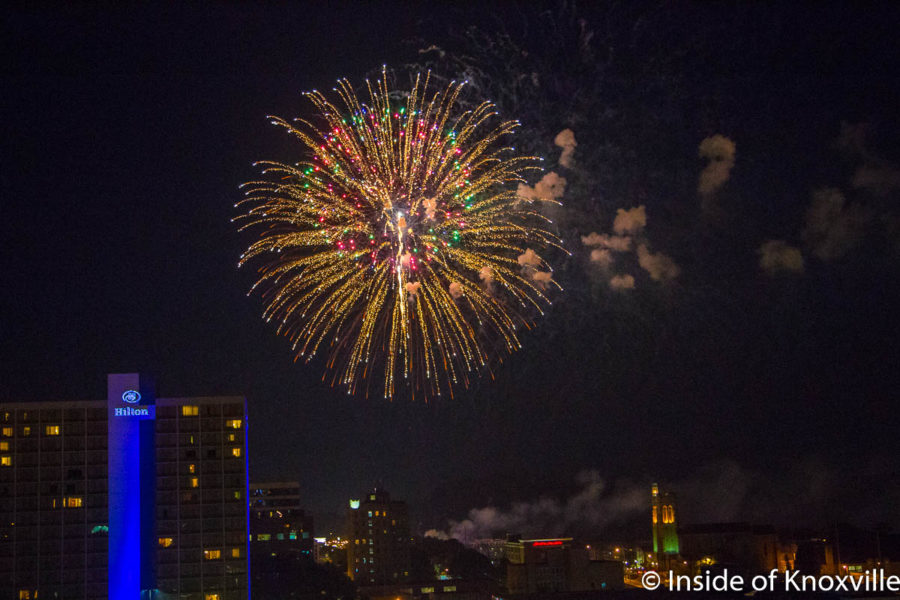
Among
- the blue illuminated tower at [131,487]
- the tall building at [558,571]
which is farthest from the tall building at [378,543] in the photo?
the blue illuminated tower at [131,487]

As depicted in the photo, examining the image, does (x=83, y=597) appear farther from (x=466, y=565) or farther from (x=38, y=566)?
(x=466, y=565)

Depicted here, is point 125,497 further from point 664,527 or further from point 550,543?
point 664,527

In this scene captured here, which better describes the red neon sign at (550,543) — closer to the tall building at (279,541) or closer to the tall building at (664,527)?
the tall building at (279,541)

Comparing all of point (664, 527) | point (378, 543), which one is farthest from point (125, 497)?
point (664, 527)

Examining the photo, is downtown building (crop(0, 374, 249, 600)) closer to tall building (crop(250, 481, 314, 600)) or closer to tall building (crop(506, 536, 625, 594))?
tall building (crop(250, 481, 314, 600))

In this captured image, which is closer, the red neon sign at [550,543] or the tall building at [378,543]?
the red neon sign at [550,543]

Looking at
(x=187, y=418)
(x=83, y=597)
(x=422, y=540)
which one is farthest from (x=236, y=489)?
(x=422, y=540)
